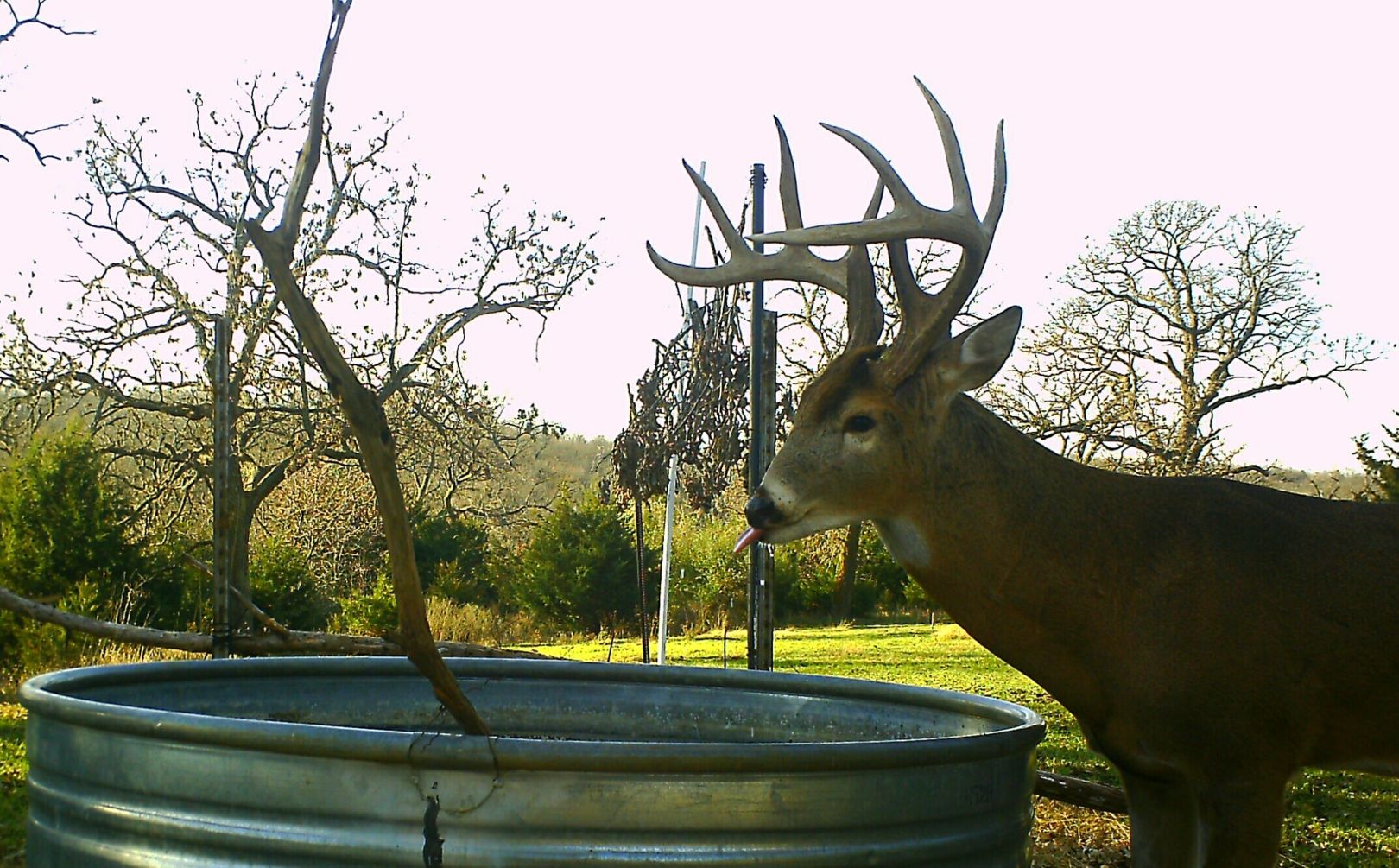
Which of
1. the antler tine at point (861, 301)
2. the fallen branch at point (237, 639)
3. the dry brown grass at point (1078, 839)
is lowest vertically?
the dry brown grass at point (1078, 839)

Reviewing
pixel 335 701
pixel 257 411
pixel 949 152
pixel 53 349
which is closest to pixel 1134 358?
pixel 257 411

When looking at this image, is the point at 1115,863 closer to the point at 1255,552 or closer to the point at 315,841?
the point at 1255,552

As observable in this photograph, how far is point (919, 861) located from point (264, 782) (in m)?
0.60

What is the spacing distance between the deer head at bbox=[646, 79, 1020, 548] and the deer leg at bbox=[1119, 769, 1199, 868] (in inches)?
36.4

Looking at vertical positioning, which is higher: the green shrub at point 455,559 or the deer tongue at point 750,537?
the green shrub at point 455,559

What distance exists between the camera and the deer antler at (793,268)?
3719mm

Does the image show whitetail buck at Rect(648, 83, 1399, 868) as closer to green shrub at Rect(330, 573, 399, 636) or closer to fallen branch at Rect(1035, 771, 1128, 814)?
fallen branch at Rect(1035, 771, 1128, 814)

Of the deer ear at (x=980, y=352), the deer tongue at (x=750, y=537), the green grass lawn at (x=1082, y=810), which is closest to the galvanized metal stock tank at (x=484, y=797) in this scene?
the deer tongue at (x=750, y=537)

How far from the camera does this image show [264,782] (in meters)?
1.08

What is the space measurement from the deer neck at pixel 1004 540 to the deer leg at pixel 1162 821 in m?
0.34

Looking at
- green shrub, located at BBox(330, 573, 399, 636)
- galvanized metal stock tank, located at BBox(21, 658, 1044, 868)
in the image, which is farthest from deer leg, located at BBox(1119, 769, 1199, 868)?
green shrub, located at BBox(330, 573, 399, 636)

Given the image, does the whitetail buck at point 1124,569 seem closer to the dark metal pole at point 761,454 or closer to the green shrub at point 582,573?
the dark metal pole at point 761,454

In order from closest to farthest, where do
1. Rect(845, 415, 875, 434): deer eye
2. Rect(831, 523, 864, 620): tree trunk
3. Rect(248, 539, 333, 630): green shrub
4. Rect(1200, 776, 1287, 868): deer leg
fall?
1. Rect(1200, 776, 1287, 868): deer leg
2. Rect(845, 415, 875, 434): deer eye
3. Rect(248, 539, 333, 630): green shrub
4. Rect(831, 523, 864, 620): tree trunk

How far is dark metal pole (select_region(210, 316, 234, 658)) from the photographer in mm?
6059
